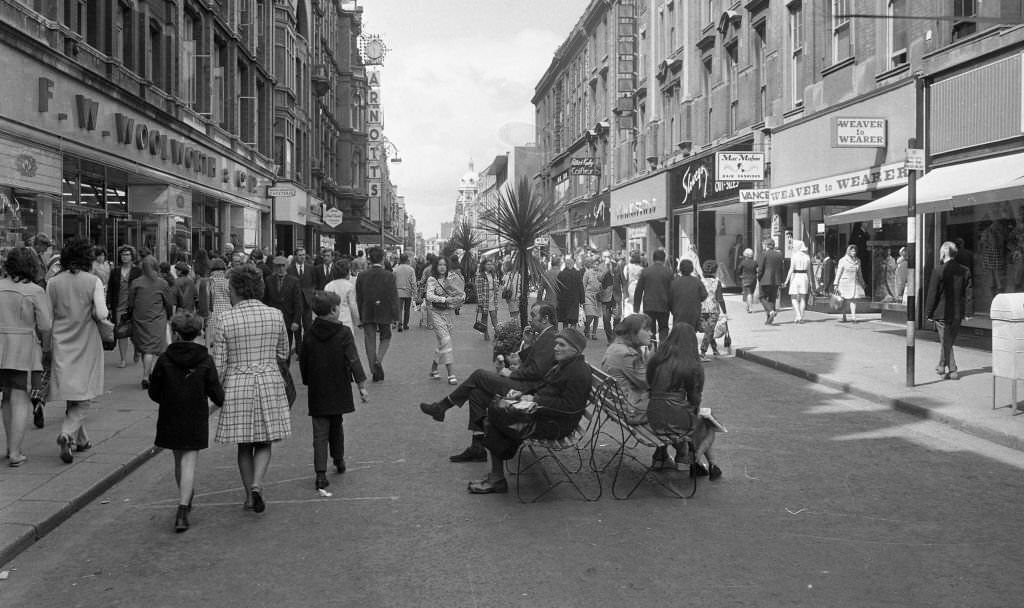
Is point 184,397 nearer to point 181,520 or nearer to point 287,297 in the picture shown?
point 181,520

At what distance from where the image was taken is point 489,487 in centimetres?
693

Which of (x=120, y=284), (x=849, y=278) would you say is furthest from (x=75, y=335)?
(x=849, y=278)

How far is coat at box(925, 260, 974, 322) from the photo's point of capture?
12.2 meters

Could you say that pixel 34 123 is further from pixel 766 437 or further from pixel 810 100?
pixel 810 100

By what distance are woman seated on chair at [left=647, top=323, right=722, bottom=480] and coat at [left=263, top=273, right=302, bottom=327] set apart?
24.2ft

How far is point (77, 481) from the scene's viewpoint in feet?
23.0

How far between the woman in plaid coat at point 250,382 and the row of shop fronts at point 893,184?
865 cm

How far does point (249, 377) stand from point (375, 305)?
22.4 feet

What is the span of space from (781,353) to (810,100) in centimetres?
1089

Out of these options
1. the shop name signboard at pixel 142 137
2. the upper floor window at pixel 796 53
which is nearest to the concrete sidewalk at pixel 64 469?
the shop name signboard at pixel 142 137

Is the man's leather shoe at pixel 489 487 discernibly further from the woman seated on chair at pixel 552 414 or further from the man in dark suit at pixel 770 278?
the man in dark suit at pixel 770 278

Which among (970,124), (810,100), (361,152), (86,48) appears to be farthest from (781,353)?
(361,152)

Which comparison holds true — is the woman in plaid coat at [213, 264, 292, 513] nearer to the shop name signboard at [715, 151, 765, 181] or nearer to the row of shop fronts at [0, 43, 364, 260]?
the row of shop fronts at [0, 43, 364, 260]

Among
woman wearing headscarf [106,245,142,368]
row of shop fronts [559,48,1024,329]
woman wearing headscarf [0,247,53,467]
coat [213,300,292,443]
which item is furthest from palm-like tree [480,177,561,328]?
coat [213,300,292,443]
